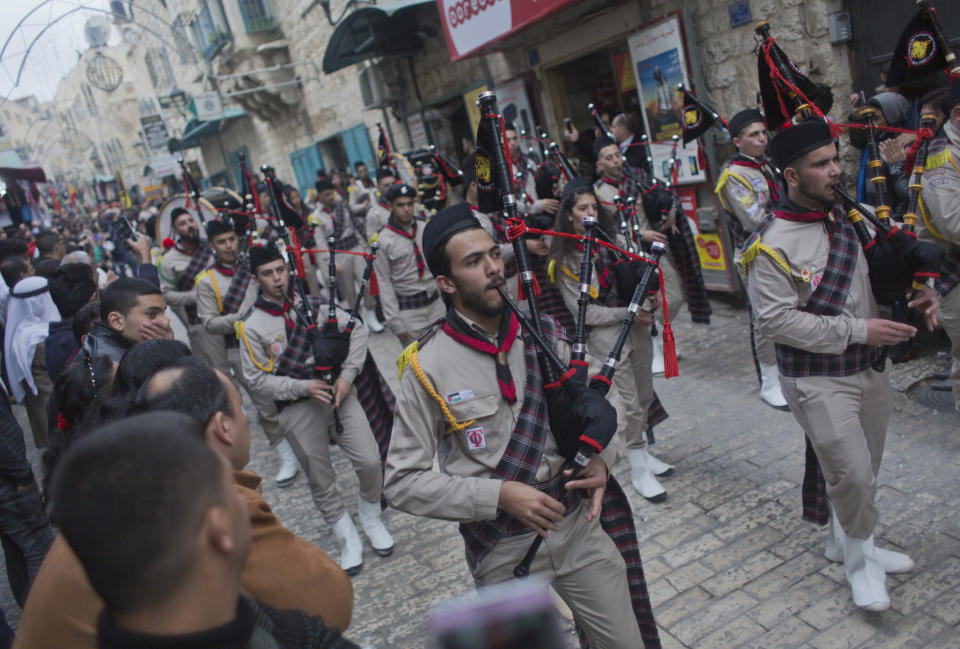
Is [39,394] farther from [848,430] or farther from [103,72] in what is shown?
[103,72]

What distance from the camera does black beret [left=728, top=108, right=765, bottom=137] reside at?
16.4ft

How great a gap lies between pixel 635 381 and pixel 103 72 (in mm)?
23086

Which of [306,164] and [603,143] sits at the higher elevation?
[306,164]

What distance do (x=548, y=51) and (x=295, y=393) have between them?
674cm

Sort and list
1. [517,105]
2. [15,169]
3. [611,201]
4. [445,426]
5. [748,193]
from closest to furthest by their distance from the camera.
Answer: [445,426], [748,193], [611,201], [517,105], [15,169]

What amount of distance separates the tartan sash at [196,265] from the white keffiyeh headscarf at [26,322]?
185cm

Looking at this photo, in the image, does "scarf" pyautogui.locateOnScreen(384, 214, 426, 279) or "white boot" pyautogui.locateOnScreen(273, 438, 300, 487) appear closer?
"white boot" pyautogui.locateOnScreen(273, 438, 300, 487)

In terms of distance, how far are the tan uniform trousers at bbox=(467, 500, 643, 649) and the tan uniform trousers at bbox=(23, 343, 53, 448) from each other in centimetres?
419

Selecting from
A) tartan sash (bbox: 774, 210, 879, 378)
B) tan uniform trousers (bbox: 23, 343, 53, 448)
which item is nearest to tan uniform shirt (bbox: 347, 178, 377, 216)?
tan uniform trousers (bbox: 23, 343, 53, 448)

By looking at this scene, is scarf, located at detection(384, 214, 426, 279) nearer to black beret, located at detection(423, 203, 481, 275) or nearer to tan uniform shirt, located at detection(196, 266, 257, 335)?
tan uniform shirt, located at detection(196, 266, 257, 335)

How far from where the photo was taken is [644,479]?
448 centimetres

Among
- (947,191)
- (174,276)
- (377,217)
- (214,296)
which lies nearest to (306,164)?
(377,217)

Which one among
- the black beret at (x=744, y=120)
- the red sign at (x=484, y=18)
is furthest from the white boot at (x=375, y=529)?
the red sign at (x=484, y=18)

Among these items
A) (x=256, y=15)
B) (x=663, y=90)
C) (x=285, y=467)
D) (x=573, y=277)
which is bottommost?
(x=285, y=467)
